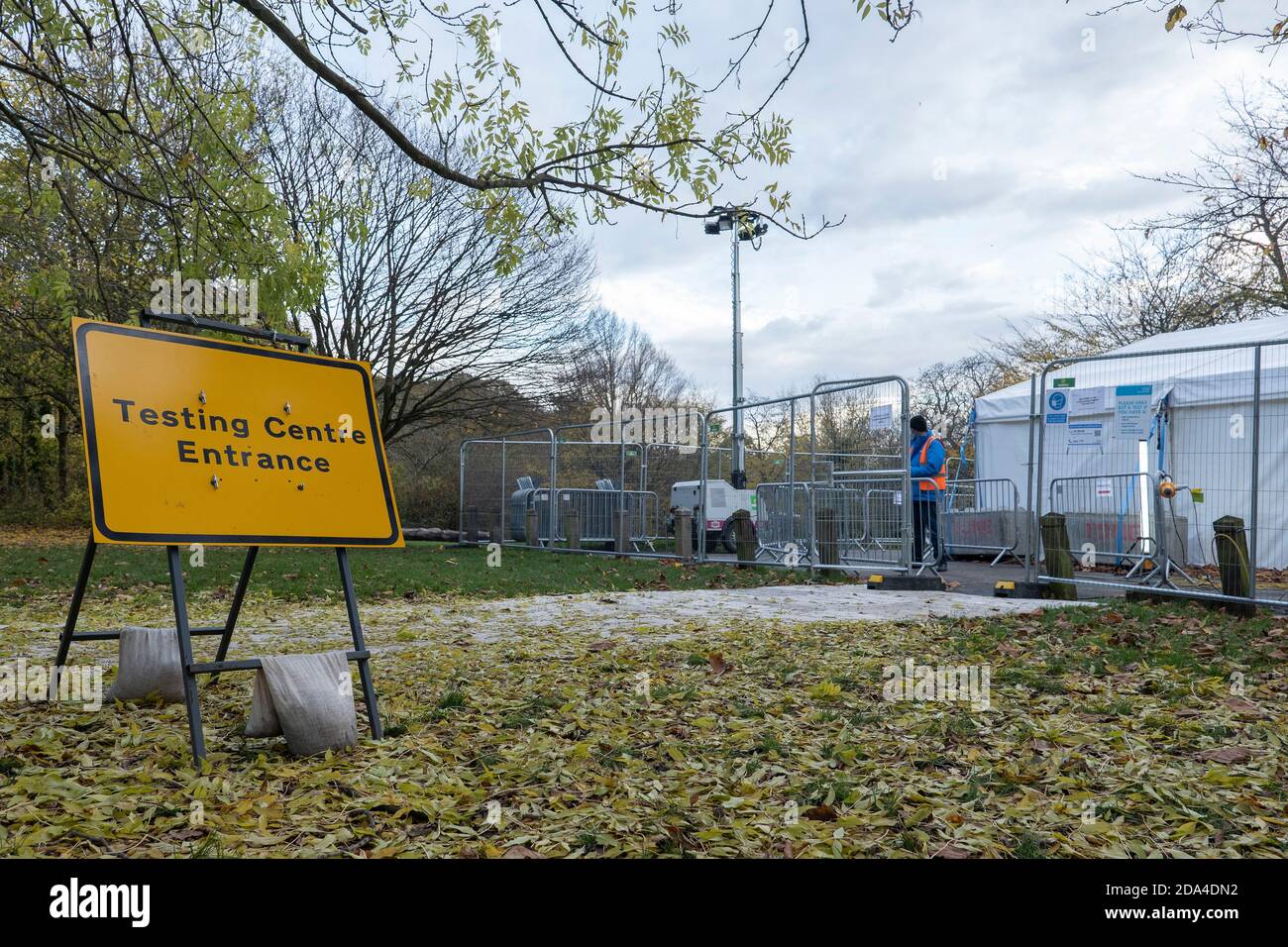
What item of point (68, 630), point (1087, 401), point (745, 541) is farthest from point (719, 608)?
point (1087, 401)

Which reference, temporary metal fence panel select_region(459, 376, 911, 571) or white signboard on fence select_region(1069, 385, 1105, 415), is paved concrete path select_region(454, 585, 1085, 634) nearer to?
temporary metal fence panel select_region(459, 376, 911, 571)

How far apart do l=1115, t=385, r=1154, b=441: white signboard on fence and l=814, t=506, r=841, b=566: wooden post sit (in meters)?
3.93

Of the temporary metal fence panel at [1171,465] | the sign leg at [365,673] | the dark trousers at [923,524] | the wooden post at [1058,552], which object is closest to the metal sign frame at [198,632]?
the sign leg at [365,673]

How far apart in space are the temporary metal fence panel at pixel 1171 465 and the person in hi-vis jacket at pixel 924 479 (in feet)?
4.35

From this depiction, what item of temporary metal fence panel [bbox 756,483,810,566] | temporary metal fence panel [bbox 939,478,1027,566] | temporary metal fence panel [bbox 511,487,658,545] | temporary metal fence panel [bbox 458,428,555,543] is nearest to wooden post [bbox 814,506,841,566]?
temporary metal fence panel [bbox 756,483,810,566]

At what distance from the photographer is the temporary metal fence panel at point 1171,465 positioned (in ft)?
32.3

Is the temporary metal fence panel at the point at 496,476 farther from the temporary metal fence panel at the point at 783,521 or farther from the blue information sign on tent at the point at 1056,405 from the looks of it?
the blue information sign on tent at the point at 1056,405

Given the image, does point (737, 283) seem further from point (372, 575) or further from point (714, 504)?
point (372, 575)

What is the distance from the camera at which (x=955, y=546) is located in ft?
57.4

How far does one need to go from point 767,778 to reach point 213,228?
6.02 meters

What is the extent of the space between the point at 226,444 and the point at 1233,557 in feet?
27.9

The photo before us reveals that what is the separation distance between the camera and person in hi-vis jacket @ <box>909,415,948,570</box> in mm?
12289
